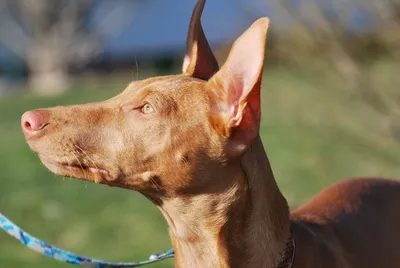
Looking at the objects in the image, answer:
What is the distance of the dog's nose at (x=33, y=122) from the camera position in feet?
11.9

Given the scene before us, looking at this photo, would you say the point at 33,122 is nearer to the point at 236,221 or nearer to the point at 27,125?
the point at 27,125

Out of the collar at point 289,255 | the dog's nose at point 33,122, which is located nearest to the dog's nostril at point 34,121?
the dog's nose at point 33,122

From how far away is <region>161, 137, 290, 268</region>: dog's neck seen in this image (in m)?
3.86

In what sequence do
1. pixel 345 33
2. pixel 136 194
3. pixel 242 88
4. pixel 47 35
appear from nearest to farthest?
pixel 242 88
pixel 345 33
pixel 136 194
pixel 47 35

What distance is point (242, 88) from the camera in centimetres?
374

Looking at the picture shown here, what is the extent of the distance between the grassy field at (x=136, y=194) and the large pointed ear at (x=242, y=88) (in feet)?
11.2

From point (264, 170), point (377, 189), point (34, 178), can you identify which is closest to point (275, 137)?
point (34, 178)

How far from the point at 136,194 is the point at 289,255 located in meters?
A: 6.05

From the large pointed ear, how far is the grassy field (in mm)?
3404

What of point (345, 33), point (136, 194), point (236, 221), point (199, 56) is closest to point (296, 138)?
point (136, 194)

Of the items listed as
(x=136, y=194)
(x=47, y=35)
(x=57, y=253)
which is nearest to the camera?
(x=57, y=253)

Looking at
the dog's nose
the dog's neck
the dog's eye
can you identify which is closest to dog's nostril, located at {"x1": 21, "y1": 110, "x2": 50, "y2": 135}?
the dog's nose

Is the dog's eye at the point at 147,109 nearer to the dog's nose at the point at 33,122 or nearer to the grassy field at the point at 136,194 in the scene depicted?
the dog's nose at the point at 33,122

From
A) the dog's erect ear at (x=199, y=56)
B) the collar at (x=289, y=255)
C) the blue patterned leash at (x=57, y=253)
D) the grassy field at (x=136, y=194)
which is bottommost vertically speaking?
the grassy field at (x=136, y=194)
